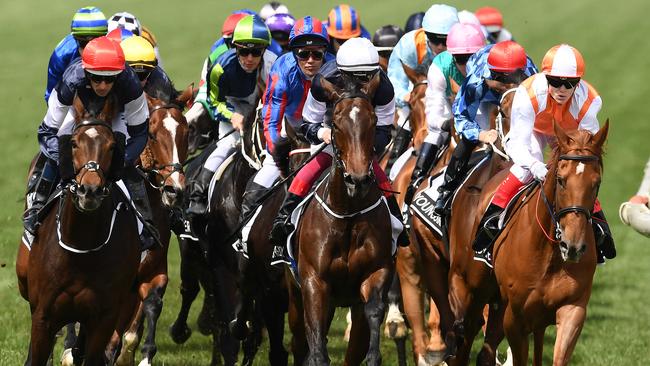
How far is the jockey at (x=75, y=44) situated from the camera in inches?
427

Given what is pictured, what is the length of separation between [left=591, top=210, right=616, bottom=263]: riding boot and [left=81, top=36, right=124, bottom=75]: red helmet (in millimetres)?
3296

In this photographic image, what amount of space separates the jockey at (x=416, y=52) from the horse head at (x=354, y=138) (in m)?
4.44

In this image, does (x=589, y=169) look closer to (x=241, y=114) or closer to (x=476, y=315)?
(x=476, y=315)

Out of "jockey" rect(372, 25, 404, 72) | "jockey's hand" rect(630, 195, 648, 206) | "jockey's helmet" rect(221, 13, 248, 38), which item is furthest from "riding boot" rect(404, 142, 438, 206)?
"jockey's hand" rect(630, 195, 648, 206)

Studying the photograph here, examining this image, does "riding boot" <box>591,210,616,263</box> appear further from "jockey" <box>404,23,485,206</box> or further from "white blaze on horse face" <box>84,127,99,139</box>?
"white blaze on horse face" <box>84,127,99,139</box>

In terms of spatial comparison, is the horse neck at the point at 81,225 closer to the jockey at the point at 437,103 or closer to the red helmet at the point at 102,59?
the red helmet at the point at 102,59

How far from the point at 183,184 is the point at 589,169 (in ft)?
12.0

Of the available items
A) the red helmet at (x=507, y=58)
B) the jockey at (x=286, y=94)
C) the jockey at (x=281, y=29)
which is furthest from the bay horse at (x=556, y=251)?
the jockey at (x=281, y=29)

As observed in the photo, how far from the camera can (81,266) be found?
341 inches

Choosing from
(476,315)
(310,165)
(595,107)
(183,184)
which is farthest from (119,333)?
(595,107)

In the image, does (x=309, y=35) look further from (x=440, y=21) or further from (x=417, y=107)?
(x=440, y=21)

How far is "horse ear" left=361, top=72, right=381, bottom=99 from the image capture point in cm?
899

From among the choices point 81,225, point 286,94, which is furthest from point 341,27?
point 81,225

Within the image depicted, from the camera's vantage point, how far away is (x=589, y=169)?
8141 mm
